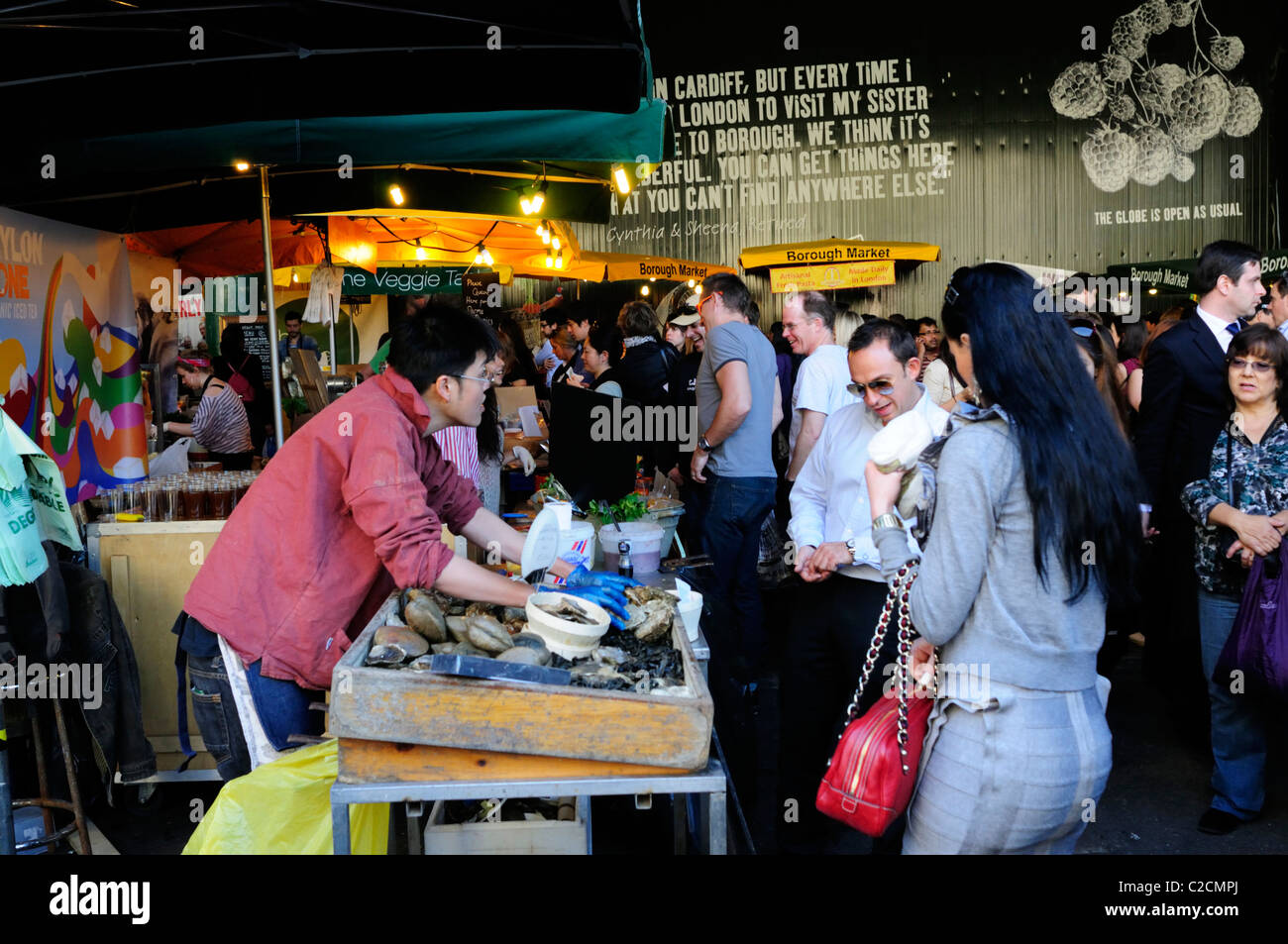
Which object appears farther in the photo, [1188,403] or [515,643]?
[1188,403]

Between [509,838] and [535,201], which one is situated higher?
[535,201]

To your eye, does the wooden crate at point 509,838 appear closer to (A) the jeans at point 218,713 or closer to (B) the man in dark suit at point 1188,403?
(A) the jeans at point 218,713

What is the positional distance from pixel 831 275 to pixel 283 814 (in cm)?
1362

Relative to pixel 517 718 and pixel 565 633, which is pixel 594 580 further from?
pixel 517 718

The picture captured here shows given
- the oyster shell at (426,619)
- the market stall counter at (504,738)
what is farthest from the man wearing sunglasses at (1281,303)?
the oyster shell at (426,619)

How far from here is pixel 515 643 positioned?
8.20 feet

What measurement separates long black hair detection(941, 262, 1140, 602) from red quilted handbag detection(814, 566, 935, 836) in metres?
0.41

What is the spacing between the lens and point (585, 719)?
2.22 meters

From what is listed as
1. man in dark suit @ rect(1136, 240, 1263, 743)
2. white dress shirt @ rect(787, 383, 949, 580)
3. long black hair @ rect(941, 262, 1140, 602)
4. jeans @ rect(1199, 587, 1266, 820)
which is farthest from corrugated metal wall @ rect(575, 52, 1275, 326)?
long black hair @ rect(941, 262, 1140, 602)

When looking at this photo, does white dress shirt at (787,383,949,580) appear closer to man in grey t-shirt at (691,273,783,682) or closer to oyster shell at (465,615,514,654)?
oyster shell at (465,615,514,654)

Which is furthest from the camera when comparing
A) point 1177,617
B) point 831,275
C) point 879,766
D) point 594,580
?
point 831,275

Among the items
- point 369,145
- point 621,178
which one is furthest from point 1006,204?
point 369,145

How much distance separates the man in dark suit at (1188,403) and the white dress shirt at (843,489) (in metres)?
1.60
